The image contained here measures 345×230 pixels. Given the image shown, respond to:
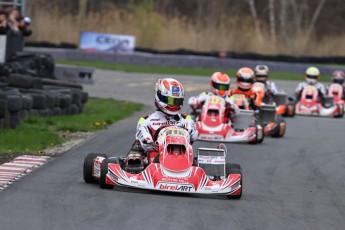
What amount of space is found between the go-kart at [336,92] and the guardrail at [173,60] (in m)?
13.0

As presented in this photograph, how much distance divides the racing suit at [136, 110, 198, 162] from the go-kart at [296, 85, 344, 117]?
44.2 ft

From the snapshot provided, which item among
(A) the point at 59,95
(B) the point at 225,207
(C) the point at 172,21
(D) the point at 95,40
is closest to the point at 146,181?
(B) the point at 225,207

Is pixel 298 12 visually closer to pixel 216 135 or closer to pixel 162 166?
pixel 216 135

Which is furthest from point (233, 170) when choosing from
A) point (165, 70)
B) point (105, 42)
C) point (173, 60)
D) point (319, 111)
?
point (105, 42)

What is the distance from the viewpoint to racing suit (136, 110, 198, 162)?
1016 cm

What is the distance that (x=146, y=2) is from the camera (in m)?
54.6

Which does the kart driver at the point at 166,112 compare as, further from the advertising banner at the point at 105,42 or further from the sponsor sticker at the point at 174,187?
the advertising banner at the point at 105,42

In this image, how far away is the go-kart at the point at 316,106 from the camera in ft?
77.9

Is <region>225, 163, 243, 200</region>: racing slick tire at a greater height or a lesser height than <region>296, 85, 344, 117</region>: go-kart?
greater

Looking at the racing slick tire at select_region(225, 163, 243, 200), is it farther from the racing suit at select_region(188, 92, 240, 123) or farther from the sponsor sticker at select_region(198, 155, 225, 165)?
the racing suit at select_region(188, 92, 240, 123)

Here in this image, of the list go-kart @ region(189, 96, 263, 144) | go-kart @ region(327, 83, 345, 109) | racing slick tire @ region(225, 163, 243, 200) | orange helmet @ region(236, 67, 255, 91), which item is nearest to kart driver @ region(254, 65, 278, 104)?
orange helmet @ region(236, 67, 255, 91)

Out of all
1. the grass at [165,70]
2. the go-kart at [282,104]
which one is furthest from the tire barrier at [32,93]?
the grass at [165,70]

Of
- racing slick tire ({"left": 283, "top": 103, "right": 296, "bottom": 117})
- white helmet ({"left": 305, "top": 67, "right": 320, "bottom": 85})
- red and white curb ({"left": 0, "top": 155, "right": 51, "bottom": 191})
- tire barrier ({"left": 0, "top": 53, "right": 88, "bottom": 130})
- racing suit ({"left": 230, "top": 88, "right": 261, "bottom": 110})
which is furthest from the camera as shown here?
white helmet ({"left": 305, "top": 67, "right": 320, "bottom": 85})

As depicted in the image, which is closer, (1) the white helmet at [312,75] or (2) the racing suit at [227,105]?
(2) the racing suit at [227,105]
